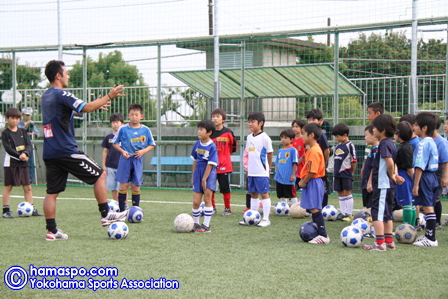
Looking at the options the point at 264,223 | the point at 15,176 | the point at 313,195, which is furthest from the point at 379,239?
the point at 15,176

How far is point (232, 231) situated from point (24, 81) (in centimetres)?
1108

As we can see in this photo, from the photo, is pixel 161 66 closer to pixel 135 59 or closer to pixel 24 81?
pixel 135 59

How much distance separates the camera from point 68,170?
695 centimetres

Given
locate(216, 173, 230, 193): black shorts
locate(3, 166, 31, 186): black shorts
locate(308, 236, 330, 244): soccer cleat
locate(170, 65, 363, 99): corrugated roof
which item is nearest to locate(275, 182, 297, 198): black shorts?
locate(216, 173, 230, 193): black shorts

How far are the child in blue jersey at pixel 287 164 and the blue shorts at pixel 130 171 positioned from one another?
2465mm

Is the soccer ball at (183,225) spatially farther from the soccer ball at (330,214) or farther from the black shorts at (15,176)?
the black shorts at (15,176)

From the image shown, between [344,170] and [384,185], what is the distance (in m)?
2.72

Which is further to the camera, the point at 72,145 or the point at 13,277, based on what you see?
the point at 72,145

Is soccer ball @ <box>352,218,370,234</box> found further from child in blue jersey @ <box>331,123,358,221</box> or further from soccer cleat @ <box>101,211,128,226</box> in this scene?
soccer cleat @ <box>101,211,128,226</box>

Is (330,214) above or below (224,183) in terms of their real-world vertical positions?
below

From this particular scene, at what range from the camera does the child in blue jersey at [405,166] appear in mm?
6989

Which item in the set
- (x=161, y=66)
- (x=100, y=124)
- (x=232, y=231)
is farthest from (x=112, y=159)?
(x=100, y=124)

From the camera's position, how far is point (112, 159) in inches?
408

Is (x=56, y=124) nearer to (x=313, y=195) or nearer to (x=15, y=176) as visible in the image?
(x=15, y=176)
